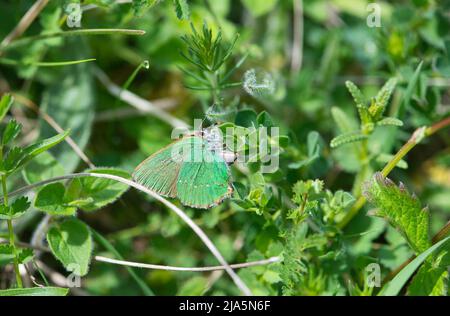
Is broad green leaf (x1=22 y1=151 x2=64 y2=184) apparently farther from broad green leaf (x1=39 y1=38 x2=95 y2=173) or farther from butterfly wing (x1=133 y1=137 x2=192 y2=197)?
butterfly wing (x1=133 y1=137 x2=192 y2=197)

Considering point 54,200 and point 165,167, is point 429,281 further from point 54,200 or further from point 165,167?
point 54,200

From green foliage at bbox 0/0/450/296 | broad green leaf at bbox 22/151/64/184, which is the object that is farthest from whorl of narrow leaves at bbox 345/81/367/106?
broad green leaf at bbox 22/151/64/184

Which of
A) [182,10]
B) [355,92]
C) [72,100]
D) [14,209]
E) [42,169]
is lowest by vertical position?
[14,209]

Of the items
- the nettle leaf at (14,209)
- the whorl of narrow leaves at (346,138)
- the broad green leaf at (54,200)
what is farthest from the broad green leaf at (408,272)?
the nettle leaf at (14,209)

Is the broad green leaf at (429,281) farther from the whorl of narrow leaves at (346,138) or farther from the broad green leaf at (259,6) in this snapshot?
the broad green leaf at (259,6)

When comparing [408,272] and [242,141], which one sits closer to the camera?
[408,272]

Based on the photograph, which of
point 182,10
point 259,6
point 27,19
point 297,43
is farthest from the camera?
point 297,43

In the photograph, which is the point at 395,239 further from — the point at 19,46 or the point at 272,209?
the point at 19,46

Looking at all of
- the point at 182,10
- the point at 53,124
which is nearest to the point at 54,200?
the point at 53,124
